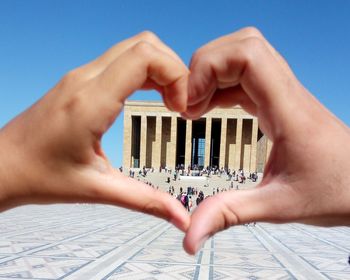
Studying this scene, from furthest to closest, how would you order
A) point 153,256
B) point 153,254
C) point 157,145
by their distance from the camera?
point 157,145
point 153,254
point 153,256

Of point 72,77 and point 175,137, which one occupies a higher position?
point 175,137

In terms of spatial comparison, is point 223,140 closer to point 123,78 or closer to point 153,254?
point 153,254

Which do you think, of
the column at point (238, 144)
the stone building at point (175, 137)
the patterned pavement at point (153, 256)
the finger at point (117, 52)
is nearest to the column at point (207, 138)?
the stone building at point (175, 137)

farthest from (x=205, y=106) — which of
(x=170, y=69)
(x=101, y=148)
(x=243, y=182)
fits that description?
(x=243, y=182)

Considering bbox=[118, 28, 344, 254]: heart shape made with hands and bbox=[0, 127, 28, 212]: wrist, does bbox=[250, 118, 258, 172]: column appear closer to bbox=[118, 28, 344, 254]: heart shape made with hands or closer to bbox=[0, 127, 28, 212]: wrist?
bbox=[118, 28, 344, 254]: heart shape made with hands

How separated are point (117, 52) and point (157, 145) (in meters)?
45.6

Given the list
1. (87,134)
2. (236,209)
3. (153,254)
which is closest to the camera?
(87,134)

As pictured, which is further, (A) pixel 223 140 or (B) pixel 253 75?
(A) pixel 223 140

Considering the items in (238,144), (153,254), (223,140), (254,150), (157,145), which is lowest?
(153,254)

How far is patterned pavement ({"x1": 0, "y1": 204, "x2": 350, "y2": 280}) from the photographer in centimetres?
639

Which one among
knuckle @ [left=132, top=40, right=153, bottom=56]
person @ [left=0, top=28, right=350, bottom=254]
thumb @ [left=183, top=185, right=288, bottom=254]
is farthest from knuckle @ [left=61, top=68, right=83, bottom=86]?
thumb @ [left=183, top=185, right=288, bottom=254]

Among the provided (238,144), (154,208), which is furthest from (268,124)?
(238,144)

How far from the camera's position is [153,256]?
7.84m

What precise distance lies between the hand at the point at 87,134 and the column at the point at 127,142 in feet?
148
